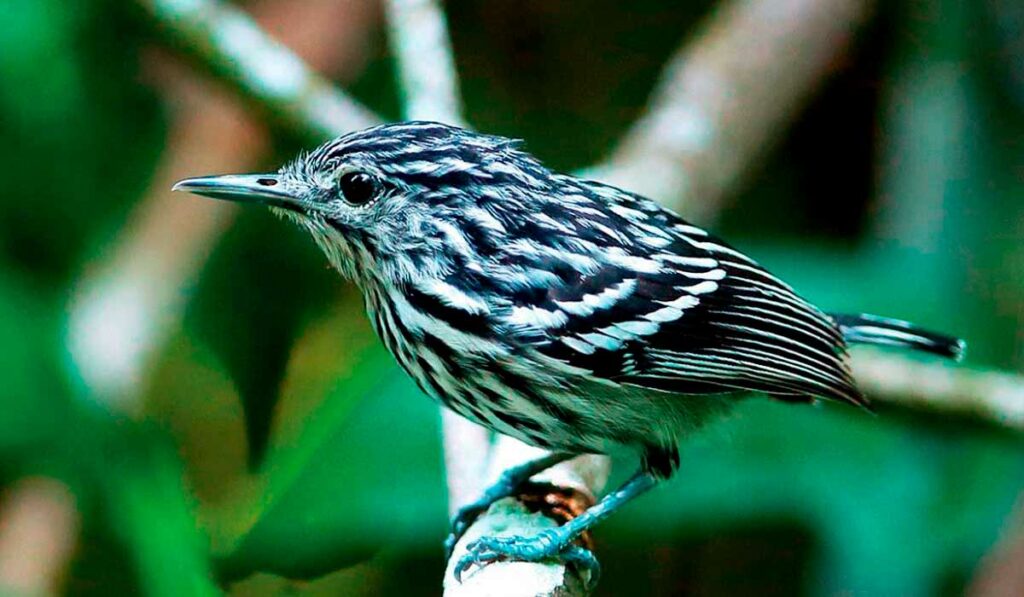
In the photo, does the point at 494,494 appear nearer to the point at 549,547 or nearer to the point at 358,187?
the point at 549,547

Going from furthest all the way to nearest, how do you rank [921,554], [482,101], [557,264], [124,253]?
[482,101], [124,253], [921,554], [557,264]

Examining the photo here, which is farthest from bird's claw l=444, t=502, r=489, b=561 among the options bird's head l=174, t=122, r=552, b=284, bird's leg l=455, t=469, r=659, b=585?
bird's head l=174, t=122, r=552, b=284

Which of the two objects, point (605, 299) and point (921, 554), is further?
point (921, 554)

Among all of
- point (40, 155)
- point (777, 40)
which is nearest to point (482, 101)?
point (777, 40)

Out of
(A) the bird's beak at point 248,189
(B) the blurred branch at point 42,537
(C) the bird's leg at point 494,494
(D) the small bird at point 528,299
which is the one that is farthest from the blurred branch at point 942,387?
(B) the blurred branch at point 42,537

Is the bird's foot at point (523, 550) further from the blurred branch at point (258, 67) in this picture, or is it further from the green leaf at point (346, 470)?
the blurred branch at point (258, 67)

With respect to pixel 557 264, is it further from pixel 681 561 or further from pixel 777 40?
pixel 777 40

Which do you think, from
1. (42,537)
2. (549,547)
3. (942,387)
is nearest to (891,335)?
(942,387)
